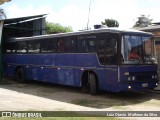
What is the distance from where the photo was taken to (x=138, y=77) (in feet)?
49.6

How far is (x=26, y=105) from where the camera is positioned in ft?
42.9

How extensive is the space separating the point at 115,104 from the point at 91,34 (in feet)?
12.6

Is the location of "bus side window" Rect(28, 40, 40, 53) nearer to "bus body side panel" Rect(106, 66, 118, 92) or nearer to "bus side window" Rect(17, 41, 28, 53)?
"bus side window" Rect(17, 41, 28, 53)

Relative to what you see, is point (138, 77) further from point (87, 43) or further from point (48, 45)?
point (48, 45)

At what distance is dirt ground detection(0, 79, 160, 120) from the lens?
12703 mm

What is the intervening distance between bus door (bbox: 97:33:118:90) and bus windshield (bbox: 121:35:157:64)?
0.40 m

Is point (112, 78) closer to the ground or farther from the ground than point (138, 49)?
closer to the ground

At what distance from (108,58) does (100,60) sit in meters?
0.56

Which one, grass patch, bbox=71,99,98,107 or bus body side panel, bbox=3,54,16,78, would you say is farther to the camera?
bus body side panel, bbox=3,54,16,78

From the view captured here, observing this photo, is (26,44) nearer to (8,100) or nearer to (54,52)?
(54,52)

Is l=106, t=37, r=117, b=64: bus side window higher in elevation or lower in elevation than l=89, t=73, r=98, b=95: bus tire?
higher

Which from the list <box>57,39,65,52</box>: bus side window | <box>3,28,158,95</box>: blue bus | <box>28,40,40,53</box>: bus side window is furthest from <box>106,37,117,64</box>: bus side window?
<box>28,40,40,53</box>: bus side window

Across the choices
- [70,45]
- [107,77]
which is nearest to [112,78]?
[107,77]

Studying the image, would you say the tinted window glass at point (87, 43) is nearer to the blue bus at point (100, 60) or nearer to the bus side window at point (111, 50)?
the blue bus at point (100, 60)
